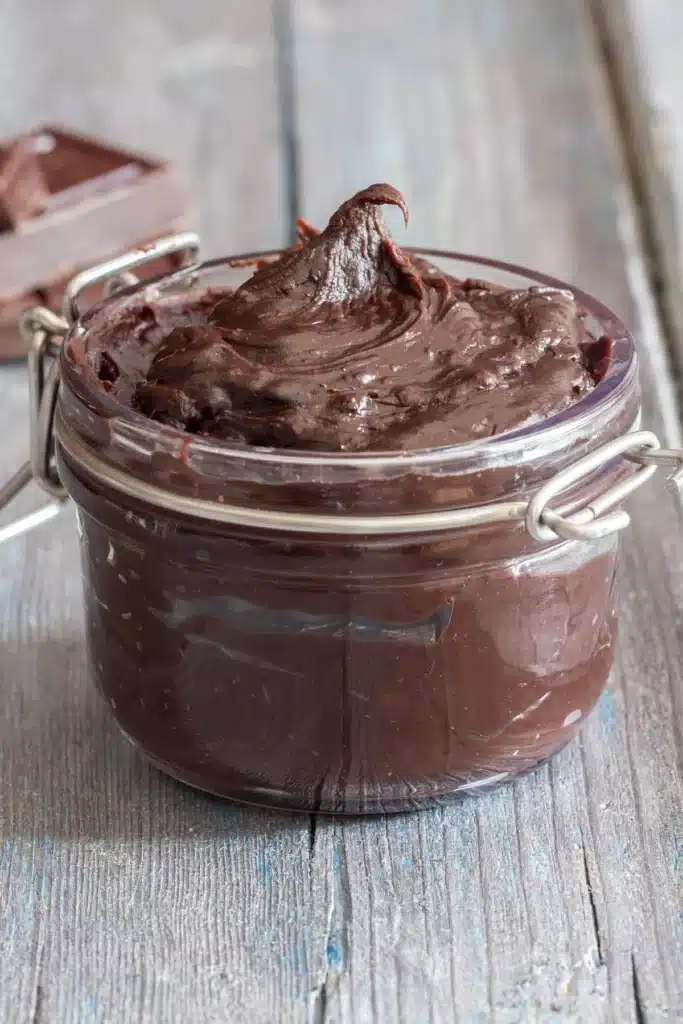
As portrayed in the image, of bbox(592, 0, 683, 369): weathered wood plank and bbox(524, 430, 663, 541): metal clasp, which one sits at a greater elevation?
bbox(524, 430, 663, 541): metal clasp

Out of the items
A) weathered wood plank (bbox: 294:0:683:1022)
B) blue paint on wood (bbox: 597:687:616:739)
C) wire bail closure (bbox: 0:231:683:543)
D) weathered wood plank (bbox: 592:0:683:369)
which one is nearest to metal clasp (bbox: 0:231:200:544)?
wire bail closure (bbox: 0:231:683:543)

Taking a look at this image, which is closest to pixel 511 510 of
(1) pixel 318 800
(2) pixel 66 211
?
(1) pixel 318 800

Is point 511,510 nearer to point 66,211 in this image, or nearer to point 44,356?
point 44,356

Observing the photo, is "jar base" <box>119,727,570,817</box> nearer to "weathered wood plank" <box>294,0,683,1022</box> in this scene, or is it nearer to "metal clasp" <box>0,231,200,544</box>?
"weathered wood plank" <box>294,0,683,1022</box>

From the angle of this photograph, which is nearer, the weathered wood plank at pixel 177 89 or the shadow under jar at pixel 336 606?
the shadow under jar at pixel 336 606

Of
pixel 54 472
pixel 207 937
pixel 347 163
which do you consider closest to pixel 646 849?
pixel 207 937

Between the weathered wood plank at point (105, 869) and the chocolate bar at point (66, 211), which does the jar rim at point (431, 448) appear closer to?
the weathered wood plank at point (105, 869)

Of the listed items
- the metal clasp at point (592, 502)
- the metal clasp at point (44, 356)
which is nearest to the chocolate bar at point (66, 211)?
the metal clasp at point (44, 356)
